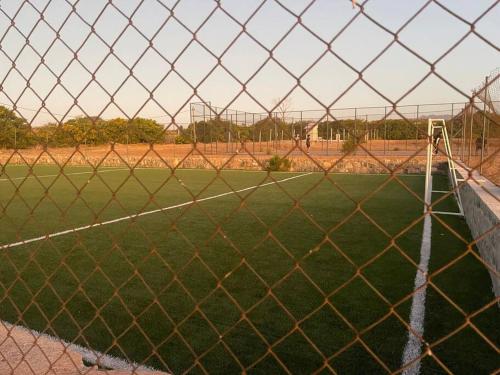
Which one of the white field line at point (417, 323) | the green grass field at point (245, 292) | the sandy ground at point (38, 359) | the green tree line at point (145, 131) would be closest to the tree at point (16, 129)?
the green tree line at point (145, 131)

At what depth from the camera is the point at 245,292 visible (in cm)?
402

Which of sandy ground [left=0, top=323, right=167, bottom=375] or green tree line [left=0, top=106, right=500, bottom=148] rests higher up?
green tree line [left=0, top=106, right=500, bottom=148]

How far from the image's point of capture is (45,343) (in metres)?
2.31

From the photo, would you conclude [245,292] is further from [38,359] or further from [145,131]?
[38,359]

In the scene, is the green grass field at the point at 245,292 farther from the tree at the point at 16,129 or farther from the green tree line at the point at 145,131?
the tree at the point at 16,129

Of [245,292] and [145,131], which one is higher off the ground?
[145,131]

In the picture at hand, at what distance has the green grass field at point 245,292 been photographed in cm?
255

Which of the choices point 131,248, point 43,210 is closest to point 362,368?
point 131,248

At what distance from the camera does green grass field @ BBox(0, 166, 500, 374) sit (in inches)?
101

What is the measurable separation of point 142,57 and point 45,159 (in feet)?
91.2

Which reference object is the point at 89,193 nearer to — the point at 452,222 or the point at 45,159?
the point at 452,222

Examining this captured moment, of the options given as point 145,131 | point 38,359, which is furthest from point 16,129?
point 38,359

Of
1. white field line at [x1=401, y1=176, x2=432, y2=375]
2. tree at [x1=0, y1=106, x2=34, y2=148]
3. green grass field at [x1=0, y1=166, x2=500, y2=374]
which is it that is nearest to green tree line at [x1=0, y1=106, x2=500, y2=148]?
tree at [x1=0, y1=106, x2=34, y2=148]

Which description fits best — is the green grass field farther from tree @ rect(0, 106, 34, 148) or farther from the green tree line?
tree @ rect(0, 106, 34, 148)
